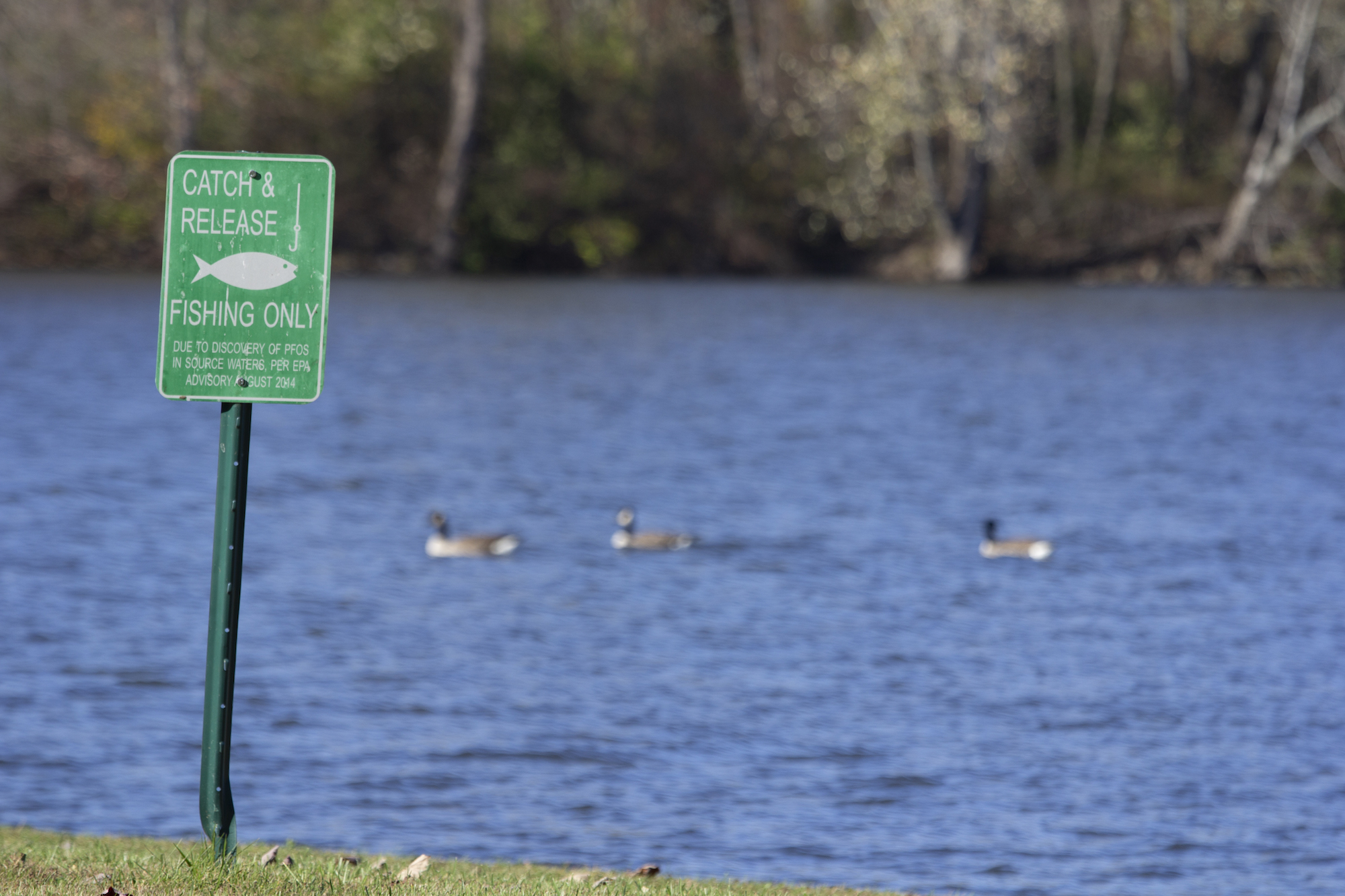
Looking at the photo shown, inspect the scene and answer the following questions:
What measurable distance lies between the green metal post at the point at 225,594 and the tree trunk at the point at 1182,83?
6375cm

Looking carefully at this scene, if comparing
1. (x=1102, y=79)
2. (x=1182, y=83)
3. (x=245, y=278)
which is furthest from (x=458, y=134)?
(x=245, y=278)

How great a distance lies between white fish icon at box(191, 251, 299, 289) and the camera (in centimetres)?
667

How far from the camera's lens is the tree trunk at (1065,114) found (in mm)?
65344

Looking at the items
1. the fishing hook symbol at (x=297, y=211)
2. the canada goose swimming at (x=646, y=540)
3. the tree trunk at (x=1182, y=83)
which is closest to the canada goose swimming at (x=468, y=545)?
the canada goose swimming at (x=646, y=540)

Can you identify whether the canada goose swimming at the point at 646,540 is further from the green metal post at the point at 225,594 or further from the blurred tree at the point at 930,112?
the blurred tree at the point at 930,112

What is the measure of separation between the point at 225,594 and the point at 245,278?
3.89ft

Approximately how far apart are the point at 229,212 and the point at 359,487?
17.6 m

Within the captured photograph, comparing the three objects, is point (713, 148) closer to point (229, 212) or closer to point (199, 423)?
point (199, 423)

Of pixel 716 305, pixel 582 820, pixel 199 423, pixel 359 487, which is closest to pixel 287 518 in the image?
pixel 359 487

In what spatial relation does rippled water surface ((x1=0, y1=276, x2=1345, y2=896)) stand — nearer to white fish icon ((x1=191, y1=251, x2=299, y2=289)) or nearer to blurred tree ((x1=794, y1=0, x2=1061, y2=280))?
white fish icon ((x1=191, y1=251, x2=299, y2=289))

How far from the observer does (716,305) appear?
5400 cm

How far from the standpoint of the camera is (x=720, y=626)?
16.3m

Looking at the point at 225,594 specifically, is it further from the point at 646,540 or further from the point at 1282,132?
the point at 1282,132

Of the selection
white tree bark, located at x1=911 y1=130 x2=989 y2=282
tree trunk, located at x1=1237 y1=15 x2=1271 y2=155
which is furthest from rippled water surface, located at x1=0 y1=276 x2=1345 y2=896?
tree trunk, located at x1=1237 y1=15 x2=1271 y2=155
